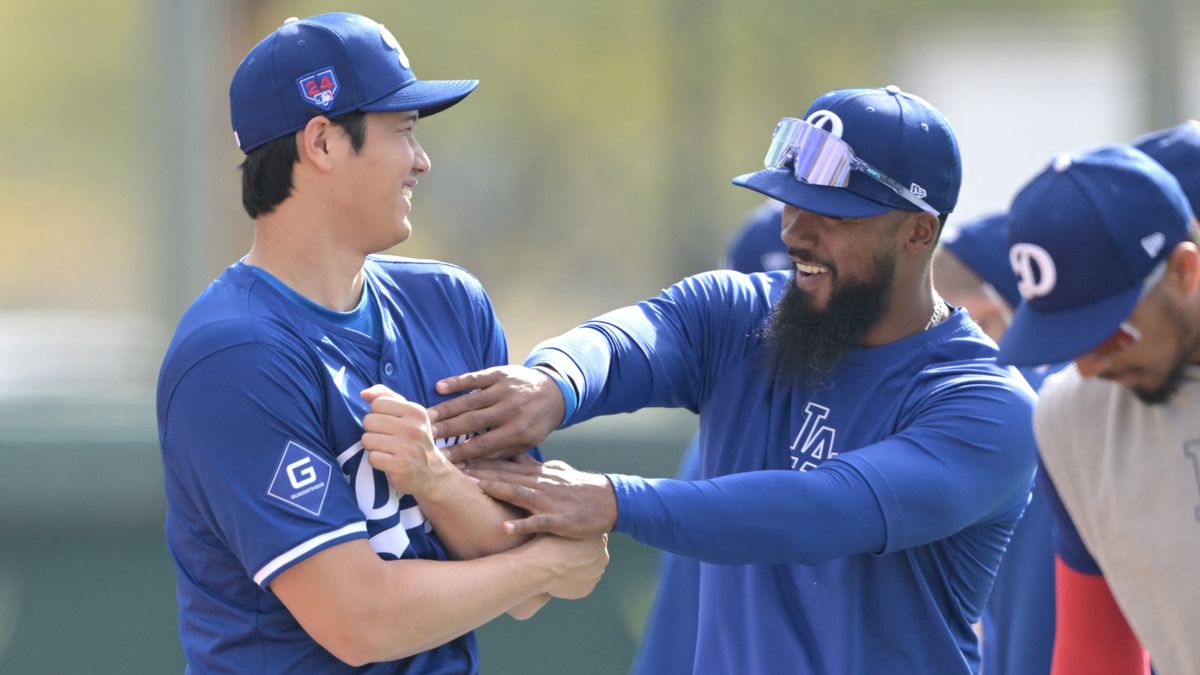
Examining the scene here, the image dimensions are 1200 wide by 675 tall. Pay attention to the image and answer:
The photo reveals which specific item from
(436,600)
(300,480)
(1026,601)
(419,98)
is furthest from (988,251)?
(300,480)

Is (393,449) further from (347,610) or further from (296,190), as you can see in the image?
(296,190)

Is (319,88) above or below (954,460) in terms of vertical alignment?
above

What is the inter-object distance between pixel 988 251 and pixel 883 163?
1777 millimetres

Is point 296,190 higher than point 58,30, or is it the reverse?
point 296,190

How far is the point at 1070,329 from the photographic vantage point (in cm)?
242

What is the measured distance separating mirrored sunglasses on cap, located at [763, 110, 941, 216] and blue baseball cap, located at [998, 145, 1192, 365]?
66 centimetres

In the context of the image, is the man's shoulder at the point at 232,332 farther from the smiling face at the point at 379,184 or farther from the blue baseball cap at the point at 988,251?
the blue baseball cap at the point at 988,251

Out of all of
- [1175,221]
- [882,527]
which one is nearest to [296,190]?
[882,527]

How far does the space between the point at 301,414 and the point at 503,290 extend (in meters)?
5.34

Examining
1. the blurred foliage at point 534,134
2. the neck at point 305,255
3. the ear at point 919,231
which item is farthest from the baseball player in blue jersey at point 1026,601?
the blurred foliage at point 534,134

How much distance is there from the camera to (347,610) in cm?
261

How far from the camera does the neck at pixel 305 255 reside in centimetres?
285

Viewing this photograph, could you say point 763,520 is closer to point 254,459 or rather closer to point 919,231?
point 919,231

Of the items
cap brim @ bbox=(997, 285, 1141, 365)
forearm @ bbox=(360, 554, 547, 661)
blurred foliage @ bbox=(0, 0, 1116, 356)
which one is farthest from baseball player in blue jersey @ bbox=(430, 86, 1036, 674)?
blurred foliage @ bbox=(0, 0, 1116, 356)
